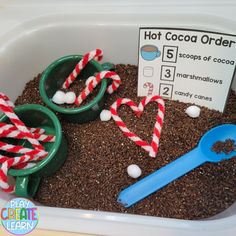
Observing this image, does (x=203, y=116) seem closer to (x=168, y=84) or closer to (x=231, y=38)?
(x=168, y=84)

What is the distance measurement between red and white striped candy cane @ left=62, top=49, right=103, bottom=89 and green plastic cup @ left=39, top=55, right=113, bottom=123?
19mm

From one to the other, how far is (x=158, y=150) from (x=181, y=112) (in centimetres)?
13

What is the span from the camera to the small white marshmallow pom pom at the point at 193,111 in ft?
2.73

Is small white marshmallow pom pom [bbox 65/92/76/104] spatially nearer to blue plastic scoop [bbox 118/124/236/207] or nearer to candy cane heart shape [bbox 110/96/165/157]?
candy cane heart shape [bbox 110/96/165/157]

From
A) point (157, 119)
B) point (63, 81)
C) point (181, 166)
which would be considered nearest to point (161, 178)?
point (181, 166)

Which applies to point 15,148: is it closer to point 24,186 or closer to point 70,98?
point 24,186

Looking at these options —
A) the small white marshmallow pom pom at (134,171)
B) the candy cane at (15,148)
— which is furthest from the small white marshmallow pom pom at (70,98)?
the small white marshmallow pom pom at (134,171)

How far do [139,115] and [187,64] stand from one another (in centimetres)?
A: 19

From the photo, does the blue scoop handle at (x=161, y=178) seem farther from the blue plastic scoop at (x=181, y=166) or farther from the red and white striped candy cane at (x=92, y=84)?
the red and white striped candy cane at (x=92, y=84)

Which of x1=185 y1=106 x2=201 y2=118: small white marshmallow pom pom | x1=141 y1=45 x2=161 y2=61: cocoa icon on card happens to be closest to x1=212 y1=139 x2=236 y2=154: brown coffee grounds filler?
x1=185 y1=106 x2=201 y2=118: small white marshmallow pom pom

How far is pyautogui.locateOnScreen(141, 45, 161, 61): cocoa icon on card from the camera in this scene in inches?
30.6

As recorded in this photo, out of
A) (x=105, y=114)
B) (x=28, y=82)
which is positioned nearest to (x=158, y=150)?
(x=105, y=114)

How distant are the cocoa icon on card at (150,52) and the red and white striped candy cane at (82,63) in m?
0.15

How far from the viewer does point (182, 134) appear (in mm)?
820
